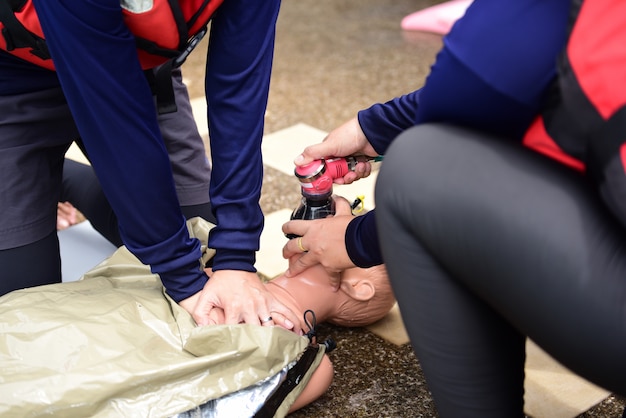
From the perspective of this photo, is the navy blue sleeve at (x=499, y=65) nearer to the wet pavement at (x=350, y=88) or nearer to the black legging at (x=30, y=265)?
the wet pavement at (x=350, y=88)

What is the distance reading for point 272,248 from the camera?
69.7 inches

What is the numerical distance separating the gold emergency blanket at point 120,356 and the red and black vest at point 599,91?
1.94 feet

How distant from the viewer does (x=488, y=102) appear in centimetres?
83

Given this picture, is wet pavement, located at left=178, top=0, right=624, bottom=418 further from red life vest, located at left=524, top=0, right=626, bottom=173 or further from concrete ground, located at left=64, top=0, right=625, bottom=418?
red life vest, located at left=524, top=0, right=626, bottom=173

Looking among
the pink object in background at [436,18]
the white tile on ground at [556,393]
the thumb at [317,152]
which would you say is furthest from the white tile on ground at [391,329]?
the pink object in background at [436,18]

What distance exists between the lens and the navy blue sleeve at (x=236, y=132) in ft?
4.17

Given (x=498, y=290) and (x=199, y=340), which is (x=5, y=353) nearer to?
(x=199, y=340)

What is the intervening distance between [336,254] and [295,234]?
0.13 metres

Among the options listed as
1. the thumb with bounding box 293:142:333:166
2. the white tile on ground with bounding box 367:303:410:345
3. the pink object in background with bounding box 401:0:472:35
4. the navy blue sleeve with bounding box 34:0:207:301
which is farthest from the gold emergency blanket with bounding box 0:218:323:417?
the pink object in background with bounding box 401:0:472:35

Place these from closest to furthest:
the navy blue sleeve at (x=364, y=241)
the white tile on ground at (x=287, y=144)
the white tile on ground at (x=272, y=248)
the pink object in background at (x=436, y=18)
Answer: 1. the navy blue sleeve at (x=364, y=241)
2. the white tile on ground at (x=272, y=248)
3. the white tile on ground at (x=287, y=144)
4. the pink object in background at (x=436, y=18)

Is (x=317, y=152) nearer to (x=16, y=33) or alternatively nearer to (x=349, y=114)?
(x=16, y=33)

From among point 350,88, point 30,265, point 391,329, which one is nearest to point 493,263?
point 391,329

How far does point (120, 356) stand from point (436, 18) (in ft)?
8.52

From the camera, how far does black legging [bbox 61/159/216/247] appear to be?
1.69 meters
